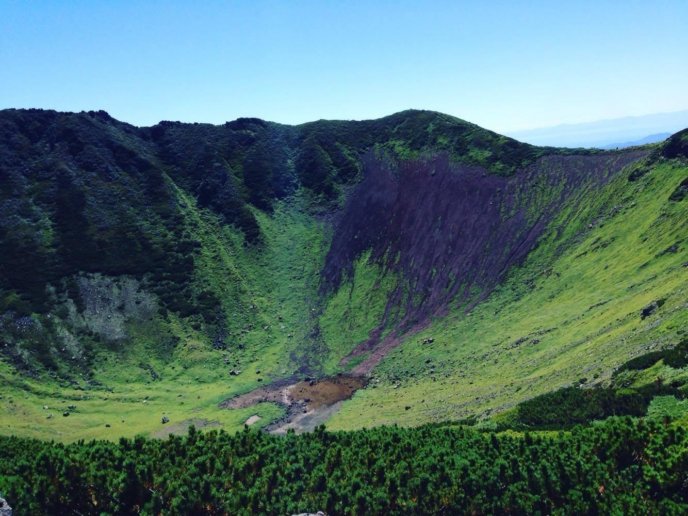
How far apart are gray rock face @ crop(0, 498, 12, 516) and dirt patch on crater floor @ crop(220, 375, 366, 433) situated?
47559mm

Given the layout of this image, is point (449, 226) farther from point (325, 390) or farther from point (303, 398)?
point (303, 398)

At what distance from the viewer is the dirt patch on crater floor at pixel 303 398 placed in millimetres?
83250

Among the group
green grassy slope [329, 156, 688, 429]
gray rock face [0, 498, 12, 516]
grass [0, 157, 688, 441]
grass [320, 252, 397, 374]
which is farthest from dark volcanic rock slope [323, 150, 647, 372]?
gray rock face [0, 498, 12, 516]

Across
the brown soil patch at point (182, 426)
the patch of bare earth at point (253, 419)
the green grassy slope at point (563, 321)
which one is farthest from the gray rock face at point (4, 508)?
the patch of bare earth at point (253, 419)

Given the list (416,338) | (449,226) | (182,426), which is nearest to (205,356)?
(182,426)

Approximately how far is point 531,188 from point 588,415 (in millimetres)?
82674

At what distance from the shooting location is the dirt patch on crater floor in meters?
83.2

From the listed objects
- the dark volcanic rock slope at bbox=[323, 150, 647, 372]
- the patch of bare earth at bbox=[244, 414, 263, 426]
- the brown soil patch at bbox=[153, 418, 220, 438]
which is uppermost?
the dark volcanic rock slope at bbox=[323, 150, 647, 372]

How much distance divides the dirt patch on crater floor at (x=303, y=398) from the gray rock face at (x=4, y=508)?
4756 centimetres

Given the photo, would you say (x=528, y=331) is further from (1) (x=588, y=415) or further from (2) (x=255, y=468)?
(2) (x=255, y=468)

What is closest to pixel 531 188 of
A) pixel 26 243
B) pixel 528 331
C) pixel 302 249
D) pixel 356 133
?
pixel 528 331

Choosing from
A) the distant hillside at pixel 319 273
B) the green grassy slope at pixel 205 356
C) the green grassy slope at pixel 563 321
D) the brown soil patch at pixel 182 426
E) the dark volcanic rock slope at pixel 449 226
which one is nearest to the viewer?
the green grassy slope at pixel 563 321

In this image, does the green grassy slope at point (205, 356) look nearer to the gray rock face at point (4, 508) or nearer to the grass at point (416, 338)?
the grass at point (416, 338)

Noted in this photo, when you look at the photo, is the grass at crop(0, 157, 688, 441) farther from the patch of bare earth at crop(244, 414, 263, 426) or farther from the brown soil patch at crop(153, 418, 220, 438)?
the patch of bare earth at crop(244, 414, 263, 426)
